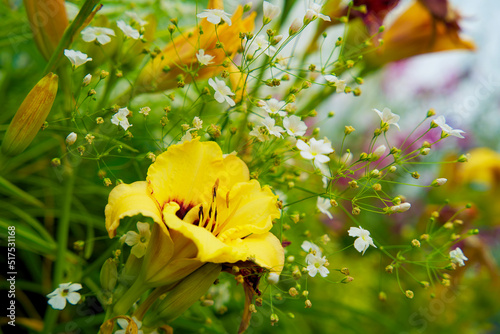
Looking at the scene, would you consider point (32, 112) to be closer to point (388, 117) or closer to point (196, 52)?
point (196, 52)

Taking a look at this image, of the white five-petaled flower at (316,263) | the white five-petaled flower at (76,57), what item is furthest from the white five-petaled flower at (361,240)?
the white five-petaled flower at (76,57)

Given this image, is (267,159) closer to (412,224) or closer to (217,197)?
(217,197)

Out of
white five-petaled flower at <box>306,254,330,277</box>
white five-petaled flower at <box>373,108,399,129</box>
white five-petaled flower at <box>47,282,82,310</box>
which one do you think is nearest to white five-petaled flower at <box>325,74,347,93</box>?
white five-petaled flower at <box>373,108,399,129</box>

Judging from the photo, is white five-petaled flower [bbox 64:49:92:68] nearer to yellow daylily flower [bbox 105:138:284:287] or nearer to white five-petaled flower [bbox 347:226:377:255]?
yellow daylily flower [bbox 105:138:284:287]

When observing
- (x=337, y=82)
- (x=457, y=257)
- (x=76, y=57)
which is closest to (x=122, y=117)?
(x=76, y=57)

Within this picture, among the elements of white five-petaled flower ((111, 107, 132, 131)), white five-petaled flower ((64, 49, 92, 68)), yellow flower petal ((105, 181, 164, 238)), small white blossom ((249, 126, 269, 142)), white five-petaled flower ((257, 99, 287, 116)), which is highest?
white five-petaled flower ((64, 49, 92, 68))

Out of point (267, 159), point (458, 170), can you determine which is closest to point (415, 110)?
point (458, 170)

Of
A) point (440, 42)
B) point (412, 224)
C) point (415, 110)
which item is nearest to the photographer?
point (440, 42)

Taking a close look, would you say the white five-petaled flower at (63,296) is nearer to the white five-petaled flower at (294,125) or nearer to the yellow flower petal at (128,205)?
the yellow flower petal at (128,205)
